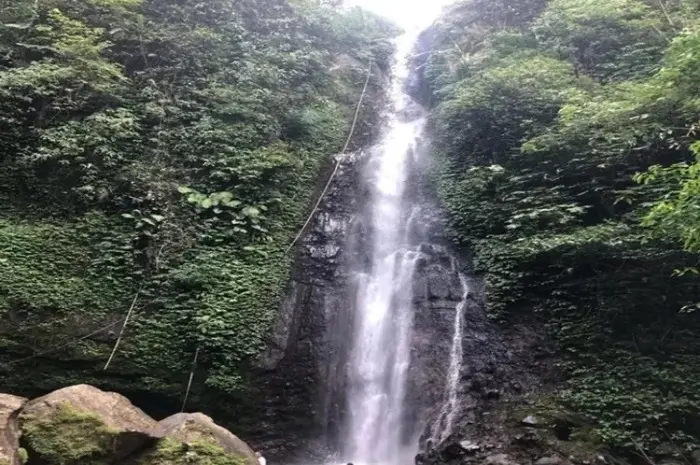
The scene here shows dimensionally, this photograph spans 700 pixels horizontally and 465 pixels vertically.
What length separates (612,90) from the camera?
1044 centimetres

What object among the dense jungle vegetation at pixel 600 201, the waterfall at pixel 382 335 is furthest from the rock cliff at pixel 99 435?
the dense jungle vegetation at pixel 600 201

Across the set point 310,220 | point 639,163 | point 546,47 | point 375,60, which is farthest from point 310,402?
point 375,60

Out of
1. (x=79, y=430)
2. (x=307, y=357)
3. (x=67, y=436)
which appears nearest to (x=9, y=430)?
(x=67, y=436)

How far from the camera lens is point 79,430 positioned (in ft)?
18.3

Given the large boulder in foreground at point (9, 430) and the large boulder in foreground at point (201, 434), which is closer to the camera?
the large boulder in foreground at point (9, 430)

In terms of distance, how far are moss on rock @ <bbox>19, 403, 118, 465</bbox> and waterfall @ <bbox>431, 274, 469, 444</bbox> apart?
4.41 meters

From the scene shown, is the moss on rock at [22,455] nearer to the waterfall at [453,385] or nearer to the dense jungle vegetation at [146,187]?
the dense jungle vegetation at [146,187]

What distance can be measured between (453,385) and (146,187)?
6.61m

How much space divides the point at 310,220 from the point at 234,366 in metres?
3.94

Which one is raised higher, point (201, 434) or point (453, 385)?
point (453, 385)

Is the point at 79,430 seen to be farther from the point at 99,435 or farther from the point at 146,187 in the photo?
the point at 146,187

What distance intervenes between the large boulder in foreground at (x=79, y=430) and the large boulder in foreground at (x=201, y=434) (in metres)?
0.18

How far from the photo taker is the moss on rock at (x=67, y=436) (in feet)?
17.5

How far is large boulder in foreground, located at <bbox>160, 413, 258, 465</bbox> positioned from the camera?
5.95 m
